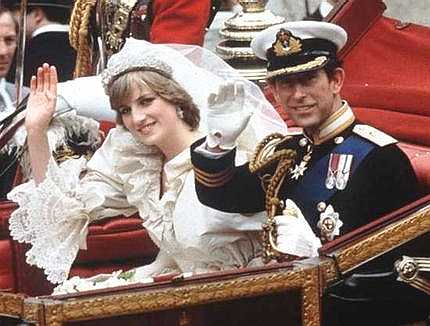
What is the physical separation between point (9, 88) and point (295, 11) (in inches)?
76.8

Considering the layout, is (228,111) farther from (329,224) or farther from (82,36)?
(82,36)

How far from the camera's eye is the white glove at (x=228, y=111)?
11.3 ft

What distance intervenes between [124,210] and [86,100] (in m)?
0.27

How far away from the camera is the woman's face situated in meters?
3.71

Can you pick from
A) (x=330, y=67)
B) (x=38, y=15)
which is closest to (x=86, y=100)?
(x=330, y=67)

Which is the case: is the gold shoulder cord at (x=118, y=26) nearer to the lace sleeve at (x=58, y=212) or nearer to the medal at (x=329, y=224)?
the lace sleeve at (x=58, y=212)

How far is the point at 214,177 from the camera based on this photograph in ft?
11.6

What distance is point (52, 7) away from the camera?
4789mm

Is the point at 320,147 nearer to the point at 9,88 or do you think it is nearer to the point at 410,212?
the point at 410,212

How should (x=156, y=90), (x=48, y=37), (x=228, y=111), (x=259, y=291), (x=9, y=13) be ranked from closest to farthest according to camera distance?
1. (x=259, y=291)
2. (x=228, y=111)
3. (x=156, y=90)
4. (x=9, y=13)
5. (x=48, y=37)

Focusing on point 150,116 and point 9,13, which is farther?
point 9,13

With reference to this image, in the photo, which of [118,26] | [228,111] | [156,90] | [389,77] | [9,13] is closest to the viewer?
[228,111]

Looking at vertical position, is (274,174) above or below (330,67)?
below

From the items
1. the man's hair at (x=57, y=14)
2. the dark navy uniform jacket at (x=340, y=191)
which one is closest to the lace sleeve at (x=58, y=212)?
the dark navy uniform jacket at (x=340, y=191)
